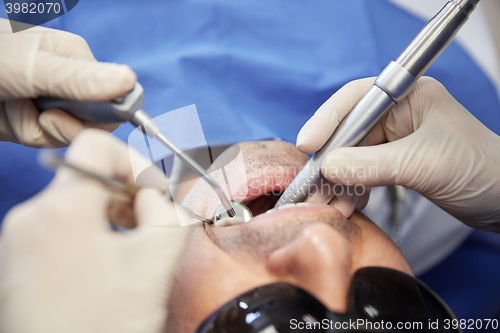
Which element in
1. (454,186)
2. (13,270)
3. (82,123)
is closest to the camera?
(13,270)

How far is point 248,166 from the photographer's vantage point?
873mm

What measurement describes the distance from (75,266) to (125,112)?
28cm

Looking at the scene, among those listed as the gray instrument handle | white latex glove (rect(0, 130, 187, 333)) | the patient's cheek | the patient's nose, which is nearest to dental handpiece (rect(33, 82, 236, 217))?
the gray instrument handle

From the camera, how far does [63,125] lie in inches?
27.1

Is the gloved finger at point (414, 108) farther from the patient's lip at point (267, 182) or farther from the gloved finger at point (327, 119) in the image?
the patient's lip at point (267, 182)

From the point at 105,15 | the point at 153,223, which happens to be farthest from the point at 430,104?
the point at 105,15

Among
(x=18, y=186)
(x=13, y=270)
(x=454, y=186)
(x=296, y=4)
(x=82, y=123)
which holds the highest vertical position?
(x=296, y=4)

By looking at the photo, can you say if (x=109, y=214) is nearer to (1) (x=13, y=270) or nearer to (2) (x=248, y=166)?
(1) (x=13, y=270)

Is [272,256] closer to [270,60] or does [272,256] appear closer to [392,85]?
[392,85]

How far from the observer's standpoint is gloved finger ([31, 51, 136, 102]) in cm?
62

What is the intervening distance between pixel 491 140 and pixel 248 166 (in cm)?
62

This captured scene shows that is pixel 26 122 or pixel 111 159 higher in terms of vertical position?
pixel 111 159

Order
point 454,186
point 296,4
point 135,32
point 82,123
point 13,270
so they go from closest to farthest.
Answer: point 13,270 → point 82,123 → point 454,186 → point 135,32 → point 296,4

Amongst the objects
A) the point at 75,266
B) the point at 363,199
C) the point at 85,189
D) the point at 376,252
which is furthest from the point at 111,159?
the point at 363,199
